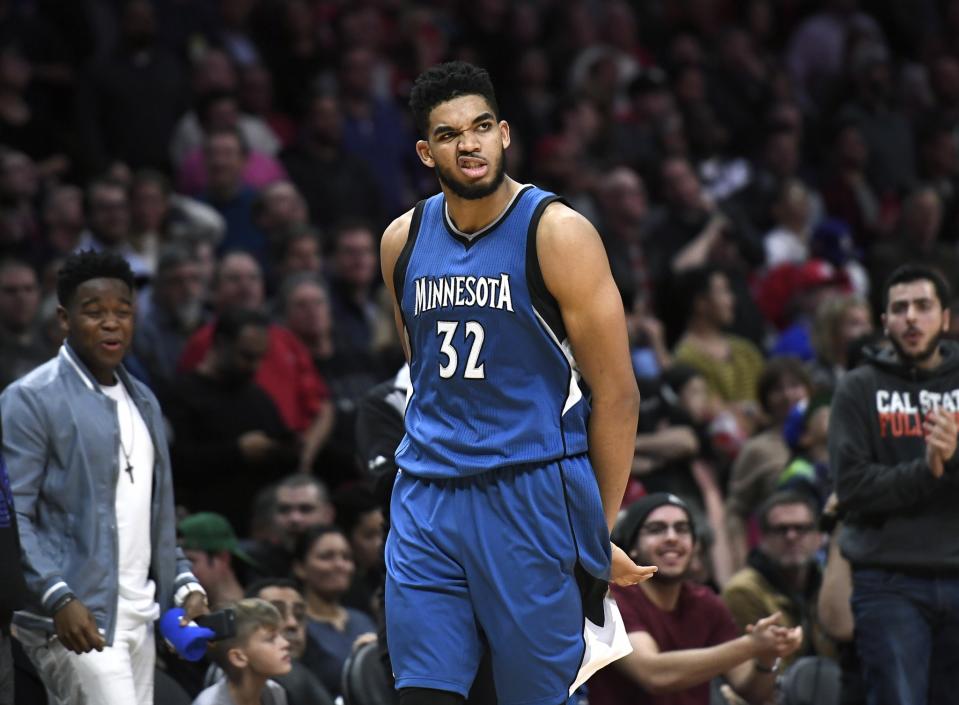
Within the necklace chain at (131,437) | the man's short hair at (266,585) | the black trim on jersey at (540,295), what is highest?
the black trim on jersey at (540,295)

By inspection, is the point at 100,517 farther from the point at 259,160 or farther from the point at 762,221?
the point at 762,221

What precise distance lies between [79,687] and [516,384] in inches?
76.8

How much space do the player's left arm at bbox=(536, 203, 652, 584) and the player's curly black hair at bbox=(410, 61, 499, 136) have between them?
0.36m

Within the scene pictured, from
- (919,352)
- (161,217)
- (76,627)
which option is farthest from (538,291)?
(161,217)

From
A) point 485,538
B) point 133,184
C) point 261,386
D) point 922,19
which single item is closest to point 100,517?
point 485,538

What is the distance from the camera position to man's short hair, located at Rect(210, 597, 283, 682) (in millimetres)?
6398

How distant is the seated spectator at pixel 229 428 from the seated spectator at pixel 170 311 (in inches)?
21.3

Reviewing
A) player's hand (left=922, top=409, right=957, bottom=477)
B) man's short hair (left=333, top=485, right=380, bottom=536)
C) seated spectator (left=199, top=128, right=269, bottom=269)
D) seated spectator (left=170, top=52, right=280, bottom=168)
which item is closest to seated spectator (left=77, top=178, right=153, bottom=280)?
seated spectator (left=199, top=128, right=269, bottom=269)

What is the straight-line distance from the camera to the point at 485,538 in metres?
4.34

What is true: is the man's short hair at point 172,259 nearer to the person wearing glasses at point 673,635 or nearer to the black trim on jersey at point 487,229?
the person wearing glasses at point 673,635

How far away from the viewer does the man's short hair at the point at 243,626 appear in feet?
21.0

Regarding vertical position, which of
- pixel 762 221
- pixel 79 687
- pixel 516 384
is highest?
pixel 762 221

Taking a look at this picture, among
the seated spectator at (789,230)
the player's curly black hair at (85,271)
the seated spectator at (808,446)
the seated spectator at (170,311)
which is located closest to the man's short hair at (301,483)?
the seated spectator at (170,311)

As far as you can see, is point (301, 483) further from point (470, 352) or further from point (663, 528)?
point (470, 352)
